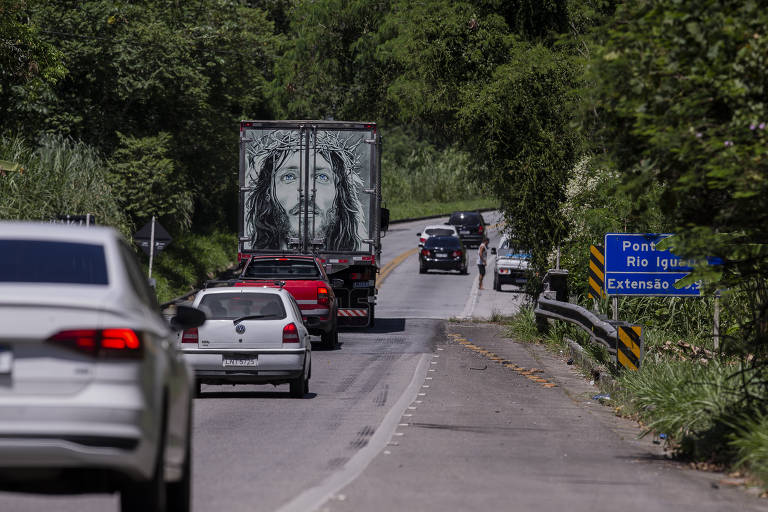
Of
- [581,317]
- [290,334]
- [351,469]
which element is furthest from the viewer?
[581,317]

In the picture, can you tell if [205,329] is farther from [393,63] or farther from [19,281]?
[393,63]

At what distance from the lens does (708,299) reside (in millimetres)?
23859

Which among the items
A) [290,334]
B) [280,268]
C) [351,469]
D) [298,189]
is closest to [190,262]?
[298,189]

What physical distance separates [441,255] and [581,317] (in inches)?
1274

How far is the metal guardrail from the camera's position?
61.7 feet

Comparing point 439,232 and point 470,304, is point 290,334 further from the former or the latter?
point 439,232

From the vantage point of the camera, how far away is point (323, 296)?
84.7 feet

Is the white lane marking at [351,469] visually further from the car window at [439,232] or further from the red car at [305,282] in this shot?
the car window at [439,232]

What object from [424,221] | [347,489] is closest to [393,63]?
[347,489]

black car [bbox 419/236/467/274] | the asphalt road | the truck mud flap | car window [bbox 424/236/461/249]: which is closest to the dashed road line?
the asphalt road

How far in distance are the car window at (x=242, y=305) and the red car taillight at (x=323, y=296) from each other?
315 inches

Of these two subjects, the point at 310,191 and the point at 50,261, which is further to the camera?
the point at 310,191

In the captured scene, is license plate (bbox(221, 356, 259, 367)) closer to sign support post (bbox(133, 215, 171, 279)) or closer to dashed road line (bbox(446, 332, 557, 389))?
dashed road line (bbox(446, 332, 557, 389))

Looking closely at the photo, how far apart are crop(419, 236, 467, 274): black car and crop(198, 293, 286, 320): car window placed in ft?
122
